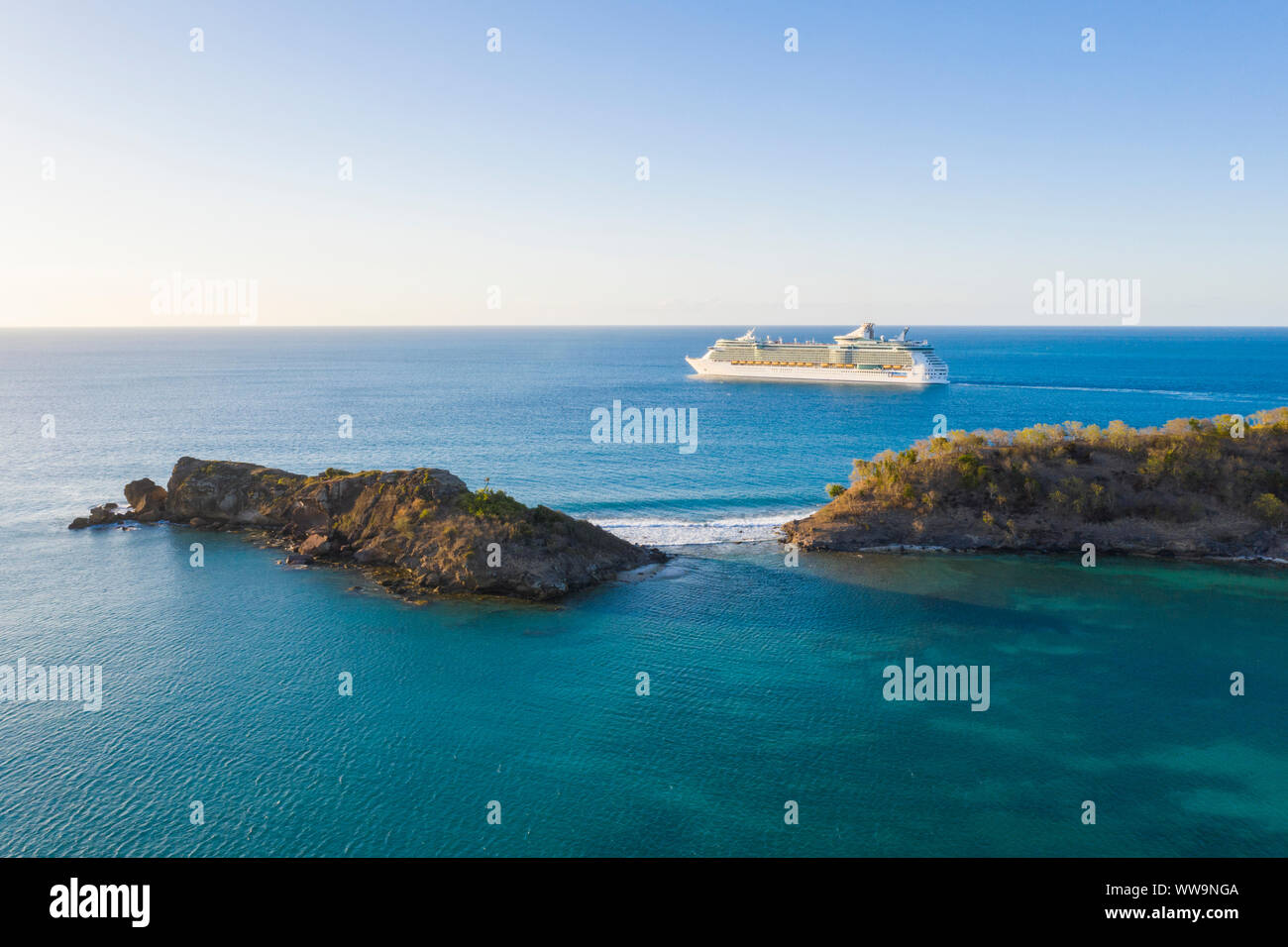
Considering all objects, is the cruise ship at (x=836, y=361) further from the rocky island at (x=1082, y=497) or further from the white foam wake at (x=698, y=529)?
the white foam wake at (x=698, y=529)

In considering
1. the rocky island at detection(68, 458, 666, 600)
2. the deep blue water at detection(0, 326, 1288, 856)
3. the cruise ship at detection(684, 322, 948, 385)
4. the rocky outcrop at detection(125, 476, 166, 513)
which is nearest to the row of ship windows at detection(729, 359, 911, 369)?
the cruise ship at detection(684, 322, 948, 385)

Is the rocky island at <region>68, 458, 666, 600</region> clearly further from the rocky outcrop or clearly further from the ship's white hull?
the ship's white hull

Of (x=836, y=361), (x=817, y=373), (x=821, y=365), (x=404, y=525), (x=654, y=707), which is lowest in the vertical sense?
(x=654, y=707)

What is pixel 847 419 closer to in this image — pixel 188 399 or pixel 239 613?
pixel 239 613

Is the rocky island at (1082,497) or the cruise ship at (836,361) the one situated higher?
the cruise ship at (836,361)

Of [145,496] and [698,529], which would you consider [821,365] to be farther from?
[145,496]

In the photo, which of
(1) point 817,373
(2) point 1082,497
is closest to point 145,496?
(2) point 1082,497

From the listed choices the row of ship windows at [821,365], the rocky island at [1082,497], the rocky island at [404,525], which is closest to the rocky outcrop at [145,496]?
the rocky island at [404,525]
